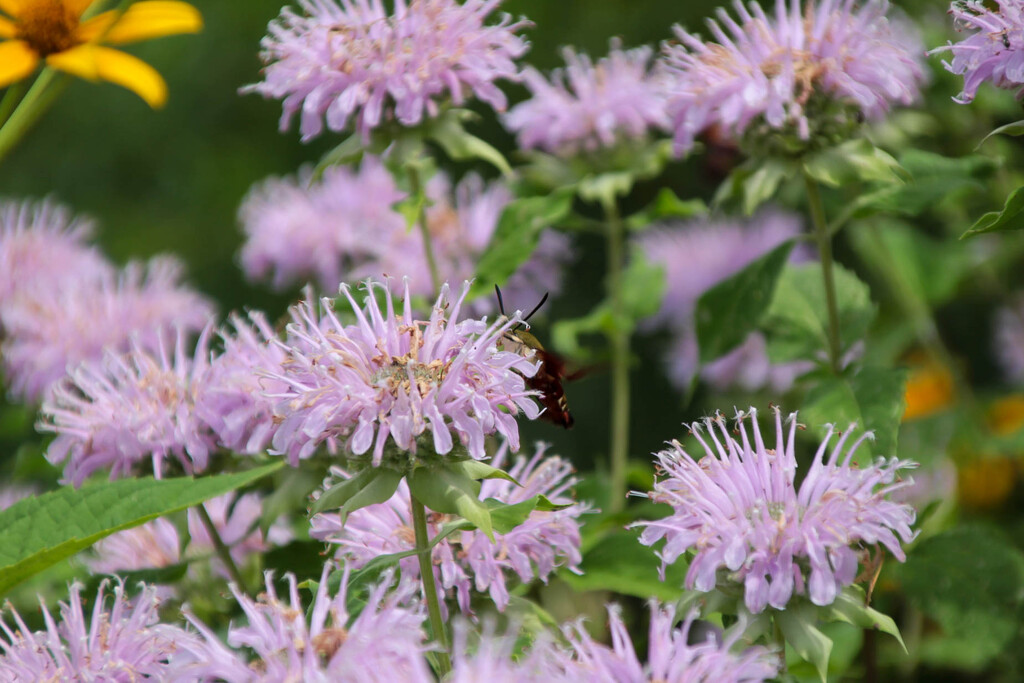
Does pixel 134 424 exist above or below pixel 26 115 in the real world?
below

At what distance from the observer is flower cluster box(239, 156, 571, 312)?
171 centimetres

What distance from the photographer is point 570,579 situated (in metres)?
1.13

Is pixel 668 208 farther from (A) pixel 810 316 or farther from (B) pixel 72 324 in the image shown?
(B) pixel 72 324

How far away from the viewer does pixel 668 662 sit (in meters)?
0.80

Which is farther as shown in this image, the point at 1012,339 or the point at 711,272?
the point at 1012,339

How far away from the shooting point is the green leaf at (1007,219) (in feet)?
3.05

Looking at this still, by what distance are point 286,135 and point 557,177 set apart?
1.73 meters

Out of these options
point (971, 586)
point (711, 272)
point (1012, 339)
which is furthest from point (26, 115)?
point (1012, 339)

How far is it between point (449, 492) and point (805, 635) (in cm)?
31

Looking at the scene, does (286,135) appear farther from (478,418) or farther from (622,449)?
(478,418)

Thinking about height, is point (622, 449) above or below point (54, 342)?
below

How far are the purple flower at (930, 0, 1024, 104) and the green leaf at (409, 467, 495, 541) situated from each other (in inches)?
24.2

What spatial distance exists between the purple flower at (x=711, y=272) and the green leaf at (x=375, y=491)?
3.69ft

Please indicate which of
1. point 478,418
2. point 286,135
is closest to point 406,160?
point 478,418
